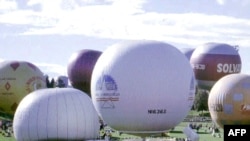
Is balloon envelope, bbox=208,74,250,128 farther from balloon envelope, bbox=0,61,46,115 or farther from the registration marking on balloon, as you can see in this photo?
balloon envelope, bbox=0,61,46,115

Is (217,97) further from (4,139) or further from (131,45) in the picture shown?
(4,139)

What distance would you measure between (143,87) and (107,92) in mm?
2171

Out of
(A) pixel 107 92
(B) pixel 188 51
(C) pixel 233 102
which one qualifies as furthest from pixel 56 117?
(B) pixel 188 51

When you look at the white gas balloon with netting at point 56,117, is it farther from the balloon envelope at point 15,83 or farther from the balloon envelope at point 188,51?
the balloon envelope at point 188,51

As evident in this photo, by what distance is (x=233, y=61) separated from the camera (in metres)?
64.5

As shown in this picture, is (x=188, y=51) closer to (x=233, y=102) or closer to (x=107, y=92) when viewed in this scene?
(x=233, y=102)

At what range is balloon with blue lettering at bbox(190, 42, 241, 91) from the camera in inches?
2527

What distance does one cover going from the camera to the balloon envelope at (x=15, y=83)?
53.2 m

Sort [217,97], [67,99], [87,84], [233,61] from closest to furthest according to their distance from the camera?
[67,99] → [217,97] → [233,61] → [87,84]

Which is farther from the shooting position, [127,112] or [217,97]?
[217,97]

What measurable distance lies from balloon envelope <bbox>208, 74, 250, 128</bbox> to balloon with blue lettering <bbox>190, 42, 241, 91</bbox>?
21894 mm

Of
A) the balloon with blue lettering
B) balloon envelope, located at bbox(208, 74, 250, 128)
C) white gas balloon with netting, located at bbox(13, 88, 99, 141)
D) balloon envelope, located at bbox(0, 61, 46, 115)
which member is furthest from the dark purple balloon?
white gas balloon with netting, located at bbox(13, 88, 99, 141)

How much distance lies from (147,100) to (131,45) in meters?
3.73

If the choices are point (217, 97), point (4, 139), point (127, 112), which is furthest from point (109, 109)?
point (217, 97)
